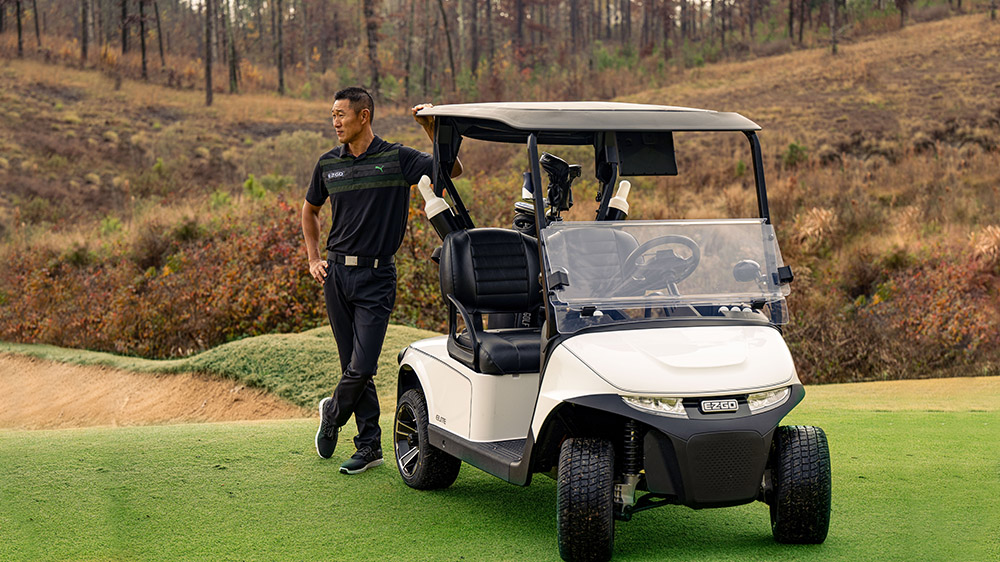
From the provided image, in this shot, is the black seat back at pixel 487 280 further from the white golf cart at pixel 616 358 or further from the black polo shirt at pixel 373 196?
the black polo shirt at pixel 373 196

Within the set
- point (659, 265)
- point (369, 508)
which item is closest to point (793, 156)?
point (659, 265)

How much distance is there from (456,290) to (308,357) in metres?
5.79

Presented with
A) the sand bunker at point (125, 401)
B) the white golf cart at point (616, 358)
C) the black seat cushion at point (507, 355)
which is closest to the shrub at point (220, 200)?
the sand bunker at point (125, 401)

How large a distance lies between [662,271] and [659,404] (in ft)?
3.01

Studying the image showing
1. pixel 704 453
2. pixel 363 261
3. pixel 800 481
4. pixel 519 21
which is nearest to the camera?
pixel 704 453

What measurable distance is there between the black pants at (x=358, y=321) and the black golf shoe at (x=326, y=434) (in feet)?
0.30

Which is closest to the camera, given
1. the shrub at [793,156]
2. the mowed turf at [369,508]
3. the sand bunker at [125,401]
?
the mowed turf at [369,508]

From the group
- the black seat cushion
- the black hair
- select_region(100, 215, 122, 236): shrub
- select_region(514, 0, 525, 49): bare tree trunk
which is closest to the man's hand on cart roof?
the black hair

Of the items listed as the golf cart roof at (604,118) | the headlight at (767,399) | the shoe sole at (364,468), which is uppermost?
the golf cart roof at (604,118)

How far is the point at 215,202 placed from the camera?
20312mm

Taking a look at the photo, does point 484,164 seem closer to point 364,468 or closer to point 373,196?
point 373,196

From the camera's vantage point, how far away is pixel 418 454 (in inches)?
217

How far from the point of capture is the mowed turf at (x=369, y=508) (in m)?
4.34

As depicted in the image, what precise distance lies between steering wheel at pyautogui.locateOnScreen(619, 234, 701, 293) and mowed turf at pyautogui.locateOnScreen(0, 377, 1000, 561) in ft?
3.81
